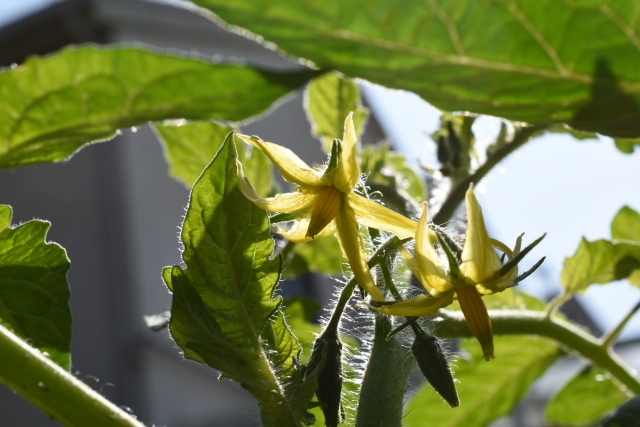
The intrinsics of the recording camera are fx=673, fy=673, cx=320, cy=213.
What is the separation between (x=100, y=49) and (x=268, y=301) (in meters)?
0.24

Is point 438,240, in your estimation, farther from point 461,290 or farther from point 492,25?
point 492,25

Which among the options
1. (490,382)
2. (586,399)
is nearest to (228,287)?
(490,382)

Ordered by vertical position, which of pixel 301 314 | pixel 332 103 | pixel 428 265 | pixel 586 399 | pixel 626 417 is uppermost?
pixel 332 103

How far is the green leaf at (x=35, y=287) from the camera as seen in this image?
2.06 ft

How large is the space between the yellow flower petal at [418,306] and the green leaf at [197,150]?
461 millimetres

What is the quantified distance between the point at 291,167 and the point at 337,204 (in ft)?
0.18

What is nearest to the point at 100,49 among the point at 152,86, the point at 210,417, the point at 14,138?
the point at 152,86

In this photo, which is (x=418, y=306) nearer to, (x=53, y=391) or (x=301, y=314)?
(x=53, y=391)

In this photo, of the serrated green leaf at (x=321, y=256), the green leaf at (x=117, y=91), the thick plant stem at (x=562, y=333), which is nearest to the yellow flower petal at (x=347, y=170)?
the green leaf at (x=117, y=91)

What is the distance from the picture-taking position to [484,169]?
87 centimetres

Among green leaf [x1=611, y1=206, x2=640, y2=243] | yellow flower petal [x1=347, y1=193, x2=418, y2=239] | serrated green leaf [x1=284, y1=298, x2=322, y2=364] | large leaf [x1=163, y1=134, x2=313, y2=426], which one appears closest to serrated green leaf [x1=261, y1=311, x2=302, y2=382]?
large leaf [x1=163, y1=134, x2=313, y2=426]

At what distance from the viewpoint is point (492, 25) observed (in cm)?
51

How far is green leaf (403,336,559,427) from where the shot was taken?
1140 mm

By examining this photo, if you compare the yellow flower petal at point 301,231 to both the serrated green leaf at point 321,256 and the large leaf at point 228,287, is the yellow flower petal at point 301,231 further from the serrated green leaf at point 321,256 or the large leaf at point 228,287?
the serrated green leaf at point 321,256
